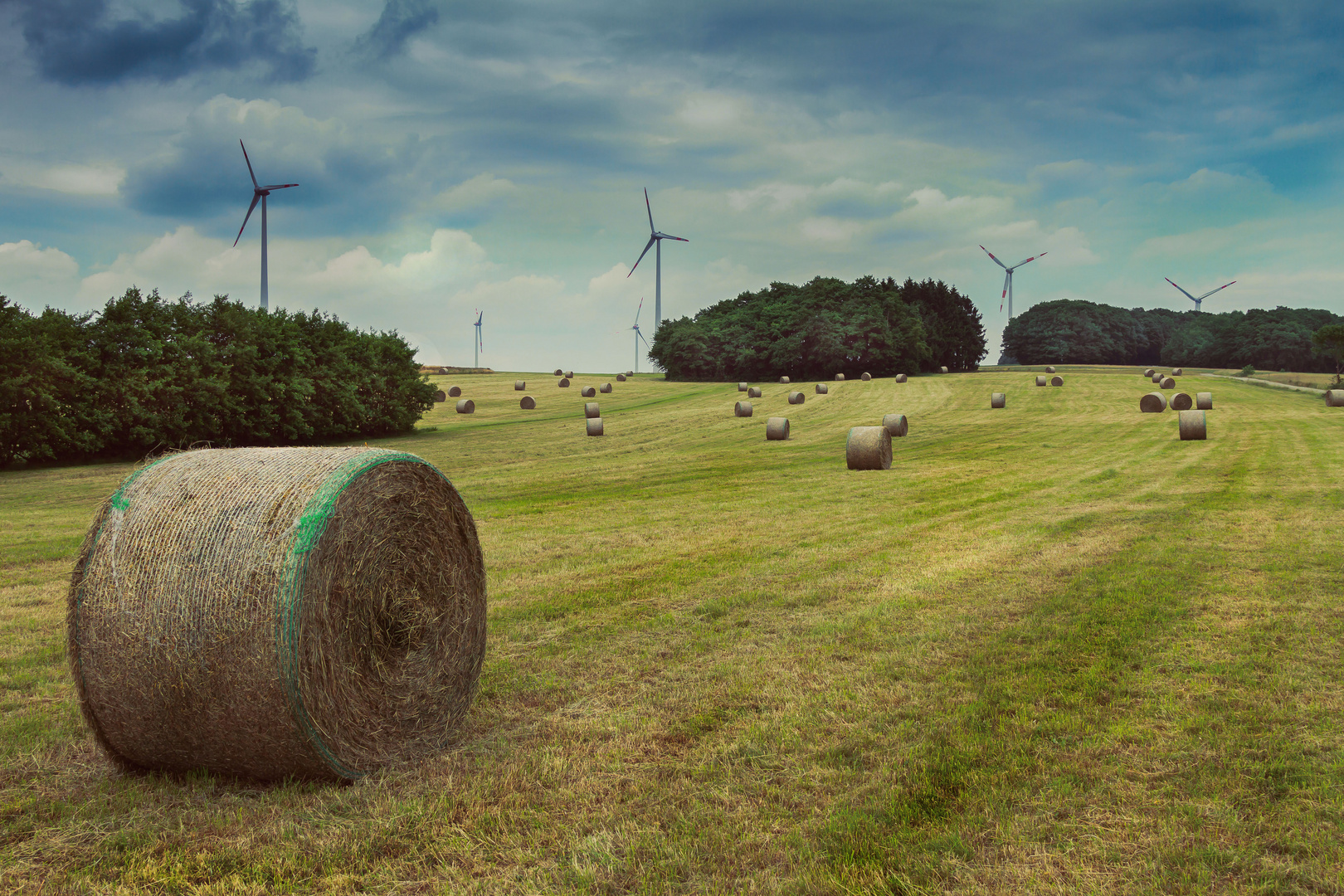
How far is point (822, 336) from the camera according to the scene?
91812mm

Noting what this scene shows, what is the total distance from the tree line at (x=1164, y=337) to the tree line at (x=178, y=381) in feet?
372

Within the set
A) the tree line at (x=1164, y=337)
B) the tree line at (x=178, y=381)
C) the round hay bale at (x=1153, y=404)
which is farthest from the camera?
the tree line at (x=1164, y=337)

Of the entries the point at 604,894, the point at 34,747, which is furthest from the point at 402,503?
the point at 604,894

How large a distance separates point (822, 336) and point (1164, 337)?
3486 inches

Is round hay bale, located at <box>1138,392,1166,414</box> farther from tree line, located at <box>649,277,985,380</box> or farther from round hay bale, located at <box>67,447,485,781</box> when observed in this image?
round hay bale, located at <box>67,447,485,781</box>

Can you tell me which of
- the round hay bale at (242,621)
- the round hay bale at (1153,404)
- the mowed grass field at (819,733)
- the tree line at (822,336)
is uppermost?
the tree line at (822,336)

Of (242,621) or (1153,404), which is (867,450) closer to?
(242,621)

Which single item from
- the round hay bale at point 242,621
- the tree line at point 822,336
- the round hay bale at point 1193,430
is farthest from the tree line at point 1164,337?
the round hay bale at point 242,621

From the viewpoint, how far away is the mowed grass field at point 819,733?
520 centimetres

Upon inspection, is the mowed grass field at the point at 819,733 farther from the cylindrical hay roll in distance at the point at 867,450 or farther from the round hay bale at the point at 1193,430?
the round hay bale at the point at 1193,430

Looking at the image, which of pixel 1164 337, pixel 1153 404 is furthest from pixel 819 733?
pixel 1164 337

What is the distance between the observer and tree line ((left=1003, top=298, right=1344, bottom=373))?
11388 cm

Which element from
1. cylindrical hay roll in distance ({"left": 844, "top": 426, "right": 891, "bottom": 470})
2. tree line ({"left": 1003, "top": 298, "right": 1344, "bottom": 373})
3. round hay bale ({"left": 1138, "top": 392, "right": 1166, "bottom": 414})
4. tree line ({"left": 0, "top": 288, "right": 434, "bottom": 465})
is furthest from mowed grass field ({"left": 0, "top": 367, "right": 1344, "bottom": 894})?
tree line ({"left": 1003, "top": 298, "right": 1344, "bottom": 373})

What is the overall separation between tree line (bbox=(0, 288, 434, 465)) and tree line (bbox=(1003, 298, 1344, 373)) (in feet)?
372
